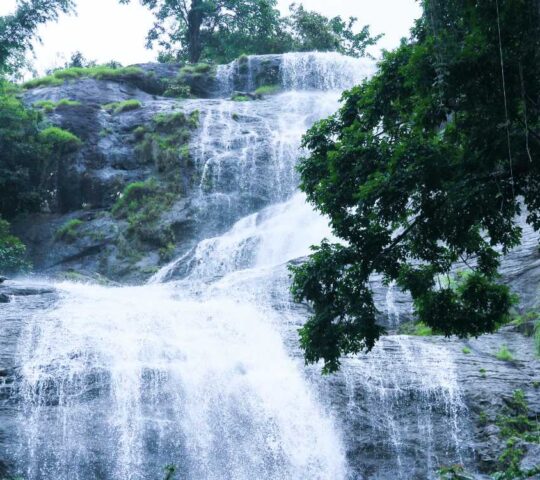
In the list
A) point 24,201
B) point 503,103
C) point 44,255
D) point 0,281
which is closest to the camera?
point 503,103

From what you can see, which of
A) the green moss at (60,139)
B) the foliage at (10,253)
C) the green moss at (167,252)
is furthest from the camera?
the green moss at (60,139)

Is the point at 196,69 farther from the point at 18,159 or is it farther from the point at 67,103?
the point at 18,159

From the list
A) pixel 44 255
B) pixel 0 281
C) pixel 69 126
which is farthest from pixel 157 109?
pixel 0 281

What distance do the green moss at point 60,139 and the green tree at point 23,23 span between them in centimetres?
301

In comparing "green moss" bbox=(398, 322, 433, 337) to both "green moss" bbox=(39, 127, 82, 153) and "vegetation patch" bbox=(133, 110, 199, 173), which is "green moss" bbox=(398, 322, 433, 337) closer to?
"vegetation patch" bbox=(133, 110, 199, 173)

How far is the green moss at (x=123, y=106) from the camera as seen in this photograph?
32719mm

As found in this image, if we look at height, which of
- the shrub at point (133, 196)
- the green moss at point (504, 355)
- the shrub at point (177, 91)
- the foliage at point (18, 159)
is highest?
the shrub at point (177, 91)

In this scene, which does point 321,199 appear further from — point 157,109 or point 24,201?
Result: point 157,109

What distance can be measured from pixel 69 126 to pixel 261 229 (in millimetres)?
11685

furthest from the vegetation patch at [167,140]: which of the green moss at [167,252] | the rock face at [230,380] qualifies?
the rock face at [230,380]

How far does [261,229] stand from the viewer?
24016 mm

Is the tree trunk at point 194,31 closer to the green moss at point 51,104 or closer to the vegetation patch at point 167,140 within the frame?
the green moss at point 51,104

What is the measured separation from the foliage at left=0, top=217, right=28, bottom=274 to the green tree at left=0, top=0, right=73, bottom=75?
25.1 ft

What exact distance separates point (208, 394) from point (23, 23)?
20726 mm
